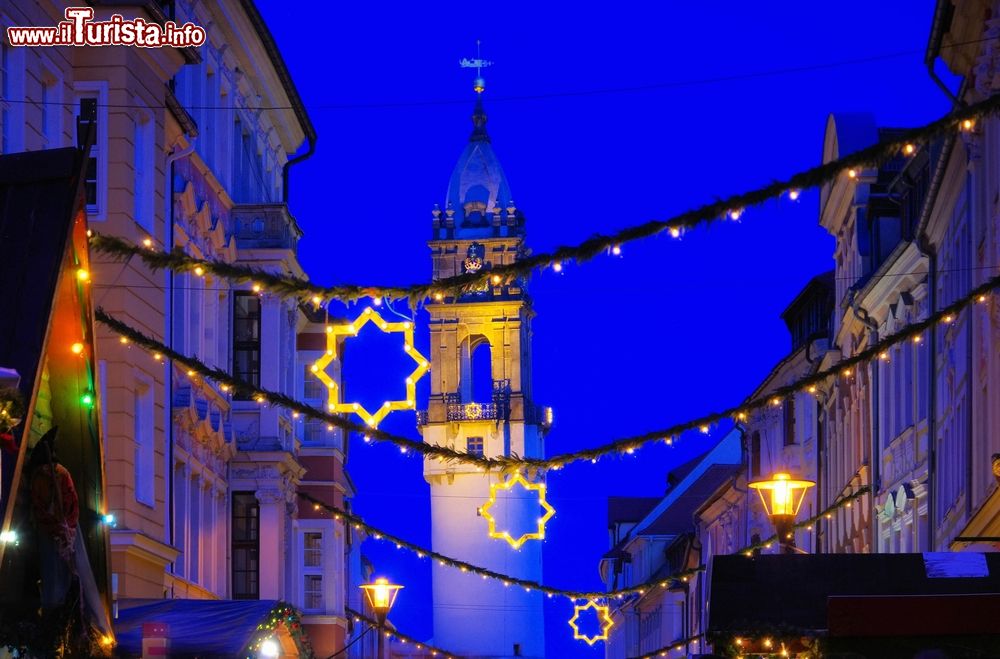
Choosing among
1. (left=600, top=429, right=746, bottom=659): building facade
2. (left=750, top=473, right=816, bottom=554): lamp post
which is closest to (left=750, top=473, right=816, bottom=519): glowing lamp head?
(left=750, top=473, right=816, bottom=554): lamp post

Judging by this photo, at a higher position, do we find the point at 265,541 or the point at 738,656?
the point at 265,541

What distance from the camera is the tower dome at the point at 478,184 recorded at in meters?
107

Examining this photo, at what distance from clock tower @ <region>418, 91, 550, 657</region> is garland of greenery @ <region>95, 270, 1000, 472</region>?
83.1 meters

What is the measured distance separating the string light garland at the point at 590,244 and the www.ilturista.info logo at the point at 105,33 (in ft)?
28.3

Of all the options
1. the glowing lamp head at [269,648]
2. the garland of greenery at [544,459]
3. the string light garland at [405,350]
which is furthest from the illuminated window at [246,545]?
the garland of greenery at [544,459]

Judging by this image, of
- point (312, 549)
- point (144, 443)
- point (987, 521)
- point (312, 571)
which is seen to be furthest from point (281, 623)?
point (312, 549)

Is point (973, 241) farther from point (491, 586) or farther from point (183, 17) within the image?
point (491, 586)

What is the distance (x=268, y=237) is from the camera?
40750mm

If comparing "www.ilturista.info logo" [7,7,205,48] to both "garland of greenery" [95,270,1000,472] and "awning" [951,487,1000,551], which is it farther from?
"awning" [951,487,1000,551]

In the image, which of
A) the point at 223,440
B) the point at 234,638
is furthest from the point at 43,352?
the point at 223,440

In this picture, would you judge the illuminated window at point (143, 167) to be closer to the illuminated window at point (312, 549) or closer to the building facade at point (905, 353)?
the building facade at point (905, 353)

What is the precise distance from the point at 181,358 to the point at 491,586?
8720 centimetres

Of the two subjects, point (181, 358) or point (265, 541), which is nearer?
point (181, 358)

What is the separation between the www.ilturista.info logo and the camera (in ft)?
80.9
